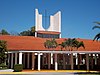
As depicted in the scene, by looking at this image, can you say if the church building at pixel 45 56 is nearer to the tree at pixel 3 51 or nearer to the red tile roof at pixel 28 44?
the red tile roof at pixel 28 44

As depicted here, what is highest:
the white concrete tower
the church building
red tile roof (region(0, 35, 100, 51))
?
Result: the white concrete tower

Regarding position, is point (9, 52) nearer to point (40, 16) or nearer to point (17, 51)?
point (17, 51)

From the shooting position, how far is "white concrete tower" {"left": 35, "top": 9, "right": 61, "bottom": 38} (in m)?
54.9

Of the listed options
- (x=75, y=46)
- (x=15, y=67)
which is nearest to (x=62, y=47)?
(x=75, y=46)

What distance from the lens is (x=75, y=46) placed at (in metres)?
43.1

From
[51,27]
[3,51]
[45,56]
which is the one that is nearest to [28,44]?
[45,56]

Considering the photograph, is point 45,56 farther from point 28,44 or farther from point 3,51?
A: point 3,51

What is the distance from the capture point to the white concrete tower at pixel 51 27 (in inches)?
2160

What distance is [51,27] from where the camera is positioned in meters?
57.2

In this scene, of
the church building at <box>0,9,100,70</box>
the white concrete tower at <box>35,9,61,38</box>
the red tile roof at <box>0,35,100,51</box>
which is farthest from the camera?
the white concrete tower at <box>35,9,61,38</box>

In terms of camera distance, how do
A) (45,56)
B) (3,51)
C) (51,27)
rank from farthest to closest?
(51,27), (45,56), (3,51)

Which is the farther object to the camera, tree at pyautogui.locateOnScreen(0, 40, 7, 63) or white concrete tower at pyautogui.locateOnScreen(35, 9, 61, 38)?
white concrete tower at pyautogui.locateOnScreen(35, 9, 61, 38)

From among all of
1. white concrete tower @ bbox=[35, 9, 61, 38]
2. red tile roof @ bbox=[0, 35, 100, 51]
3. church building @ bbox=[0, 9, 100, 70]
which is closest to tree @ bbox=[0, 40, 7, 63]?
church building @ bbox=[0, 9, 100, 70]

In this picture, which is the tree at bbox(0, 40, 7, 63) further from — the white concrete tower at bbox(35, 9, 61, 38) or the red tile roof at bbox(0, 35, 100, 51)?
the white concrete tower at bbox(35, 9, 61, 38)
